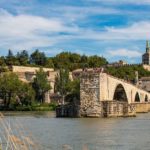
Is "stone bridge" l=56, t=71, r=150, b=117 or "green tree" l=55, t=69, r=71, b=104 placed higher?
"green tree" l=55, t=69, r=71, b=104

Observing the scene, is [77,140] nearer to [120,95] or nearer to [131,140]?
[131,140]

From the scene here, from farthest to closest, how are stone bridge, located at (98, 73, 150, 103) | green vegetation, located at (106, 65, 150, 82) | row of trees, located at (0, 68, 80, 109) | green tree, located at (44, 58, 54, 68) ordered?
1. green tree, located at (44, 58, 54, 68)
2. green vegetation, located at (106, 65, 150, 82)
3. row of trees, located at (0, 68, 80, 109)
4. stone bridge, located at (98, 73, 150, 103)

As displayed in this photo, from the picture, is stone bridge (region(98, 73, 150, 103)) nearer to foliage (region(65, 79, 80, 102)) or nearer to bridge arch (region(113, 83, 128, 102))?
bridge arch (region(113, 83, 128, 102))

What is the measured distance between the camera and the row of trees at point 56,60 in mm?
145375

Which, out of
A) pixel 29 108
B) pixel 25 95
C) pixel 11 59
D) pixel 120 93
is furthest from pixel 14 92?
pixel 11 59

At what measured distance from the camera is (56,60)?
166250mm

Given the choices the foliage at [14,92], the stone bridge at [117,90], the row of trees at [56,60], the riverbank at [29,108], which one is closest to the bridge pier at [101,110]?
the stone bridge at [117,90]

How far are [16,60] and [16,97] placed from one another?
5140 centimetres

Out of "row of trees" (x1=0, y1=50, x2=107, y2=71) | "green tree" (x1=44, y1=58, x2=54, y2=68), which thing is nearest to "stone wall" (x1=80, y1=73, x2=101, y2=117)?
"row of trees" (x1=0, y1=50, x2=107, y2=71)

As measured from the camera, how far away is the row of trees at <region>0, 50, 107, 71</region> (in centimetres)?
14538

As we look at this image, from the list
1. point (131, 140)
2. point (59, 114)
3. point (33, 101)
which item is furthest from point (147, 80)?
point (131, 140)

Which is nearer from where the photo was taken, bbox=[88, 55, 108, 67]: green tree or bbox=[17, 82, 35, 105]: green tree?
bbox=[17, 82, 35, 105]: green tree

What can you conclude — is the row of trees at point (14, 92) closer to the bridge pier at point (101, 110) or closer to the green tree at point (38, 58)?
the bridge pier at point (101, 110)

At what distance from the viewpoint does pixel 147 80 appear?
14250 centimetres
